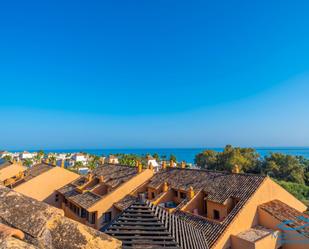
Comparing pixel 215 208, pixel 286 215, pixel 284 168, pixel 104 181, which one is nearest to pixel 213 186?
pixel 215 208

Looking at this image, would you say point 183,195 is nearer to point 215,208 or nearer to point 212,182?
point 212,182

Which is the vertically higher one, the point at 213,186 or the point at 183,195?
the point at 213,186

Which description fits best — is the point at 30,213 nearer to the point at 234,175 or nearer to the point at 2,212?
the point at 2,212

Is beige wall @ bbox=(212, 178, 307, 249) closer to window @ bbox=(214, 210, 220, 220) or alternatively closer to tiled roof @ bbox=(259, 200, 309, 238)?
tiled roof @ bbox=(259, 200, 309, 238)

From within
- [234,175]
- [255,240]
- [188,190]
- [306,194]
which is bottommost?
[306,194]

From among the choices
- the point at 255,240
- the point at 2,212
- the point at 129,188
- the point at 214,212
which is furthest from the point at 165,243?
the point at 129,188

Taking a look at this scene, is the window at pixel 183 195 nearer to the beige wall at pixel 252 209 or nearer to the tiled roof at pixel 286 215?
the beige wall at pixel 252 209

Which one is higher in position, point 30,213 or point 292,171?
point 30,213
